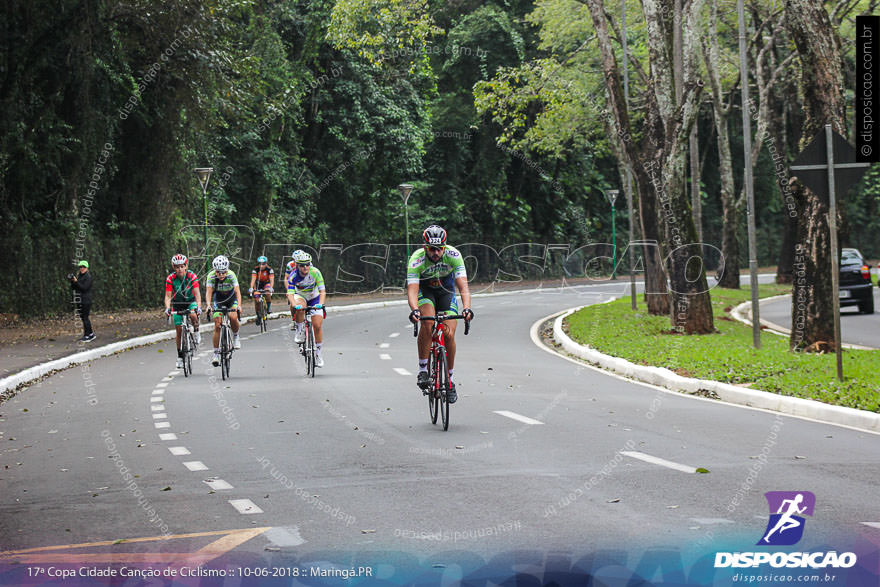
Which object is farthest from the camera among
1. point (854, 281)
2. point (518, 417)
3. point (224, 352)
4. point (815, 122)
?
point (854, 281)

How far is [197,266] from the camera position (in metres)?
41.6

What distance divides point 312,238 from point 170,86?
1612 cm

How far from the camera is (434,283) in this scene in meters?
12.8

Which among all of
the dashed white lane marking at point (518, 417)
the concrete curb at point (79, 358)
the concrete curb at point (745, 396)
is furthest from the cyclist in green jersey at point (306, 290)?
the dashed white lane marking at point (518, 417)

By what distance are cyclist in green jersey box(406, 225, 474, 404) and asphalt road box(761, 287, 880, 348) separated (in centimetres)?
1260

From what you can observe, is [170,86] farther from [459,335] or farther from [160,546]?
[160,546]

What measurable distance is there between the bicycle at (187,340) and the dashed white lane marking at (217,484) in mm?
10505

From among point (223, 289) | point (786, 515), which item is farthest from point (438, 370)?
point (223, 289)

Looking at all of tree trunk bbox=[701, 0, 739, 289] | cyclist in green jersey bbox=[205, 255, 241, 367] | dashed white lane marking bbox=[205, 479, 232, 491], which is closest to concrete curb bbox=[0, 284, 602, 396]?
cyclist in green jersey bbox=[205, 255, 241, 367]

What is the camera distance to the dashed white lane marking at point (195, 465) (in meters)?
10.1

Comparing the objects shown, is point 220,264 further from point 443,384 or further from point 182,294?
point 443,384

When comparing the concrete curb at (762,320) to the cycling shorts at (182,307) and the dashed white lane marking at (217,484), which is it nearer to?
the cycling shorts at (182,307)

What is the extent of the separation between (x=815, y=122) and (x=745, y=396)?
19.2ft

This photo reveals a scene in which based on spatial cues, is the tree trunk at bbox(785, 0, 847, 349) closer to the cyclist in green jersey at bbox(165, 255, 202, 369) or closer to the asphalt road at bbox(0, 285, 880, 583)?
the asphalt road at bbox(0, 285, 880, 583)
